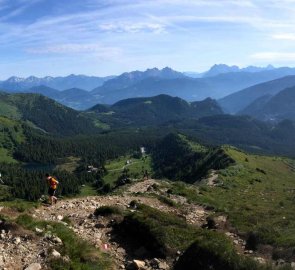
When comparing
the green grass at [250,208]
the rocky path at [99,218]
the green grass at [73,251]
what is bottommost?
the green grass at [250,208]

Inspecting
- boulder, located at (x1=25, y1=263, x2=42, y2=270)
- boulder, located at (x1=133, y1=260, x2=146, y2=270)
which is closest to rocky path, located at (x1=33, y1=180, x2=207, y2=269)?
boulder, located at (x1=133, y1=260, x2=146, y2=270)

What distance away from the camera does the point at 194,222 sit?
138ft

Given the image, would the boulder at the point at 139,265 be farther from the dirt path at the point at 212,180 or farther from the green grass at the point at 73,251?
the dirt path at the point at 212,180

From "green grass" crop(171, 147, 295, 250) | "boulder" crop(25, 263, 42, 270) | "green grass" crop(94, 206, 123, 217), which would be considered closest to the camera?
"boulder" crop(25, 263, 42, 270)

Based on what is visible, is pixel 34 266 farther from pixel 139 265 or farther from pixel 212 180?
pixel 212 180

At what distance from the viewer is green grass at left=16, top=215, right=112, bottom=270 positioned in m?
24.1

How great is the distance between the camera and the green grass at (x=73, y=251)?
24109 mm

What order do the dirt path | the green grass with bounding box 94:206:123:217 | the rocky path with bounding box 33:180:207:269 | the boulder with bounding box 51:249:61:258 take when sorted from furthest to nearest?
the dirt path < the green grass with bounding box 94:206:123:217 < the rocky path with bounding box 33:180:207:269 < the boulder with bounding box 51:249:61:258

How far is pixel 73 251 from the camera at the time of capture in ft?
85.2

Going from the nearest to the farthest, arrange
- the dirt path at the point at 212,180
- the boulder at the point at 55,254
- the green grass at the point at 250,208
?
the boulder at the point at 55,254 → the green grass at the point at 250,208 → the dirt path at the point at 212,180

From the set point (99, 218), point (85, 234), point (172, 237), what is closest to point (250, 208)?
point (99, 218)

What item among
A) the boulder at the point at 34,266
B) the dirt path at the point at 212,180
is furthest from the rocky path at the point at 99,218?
the dirt path at the point at 212,180

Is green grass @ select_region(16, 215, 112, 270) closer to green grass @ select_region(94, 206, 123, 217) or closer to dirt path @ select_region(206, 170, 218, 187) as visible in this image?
green grass @ select_region(94, 206, 123, 217)

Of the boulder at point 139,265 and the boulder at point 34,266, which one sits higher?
the boulder at point 34,266
